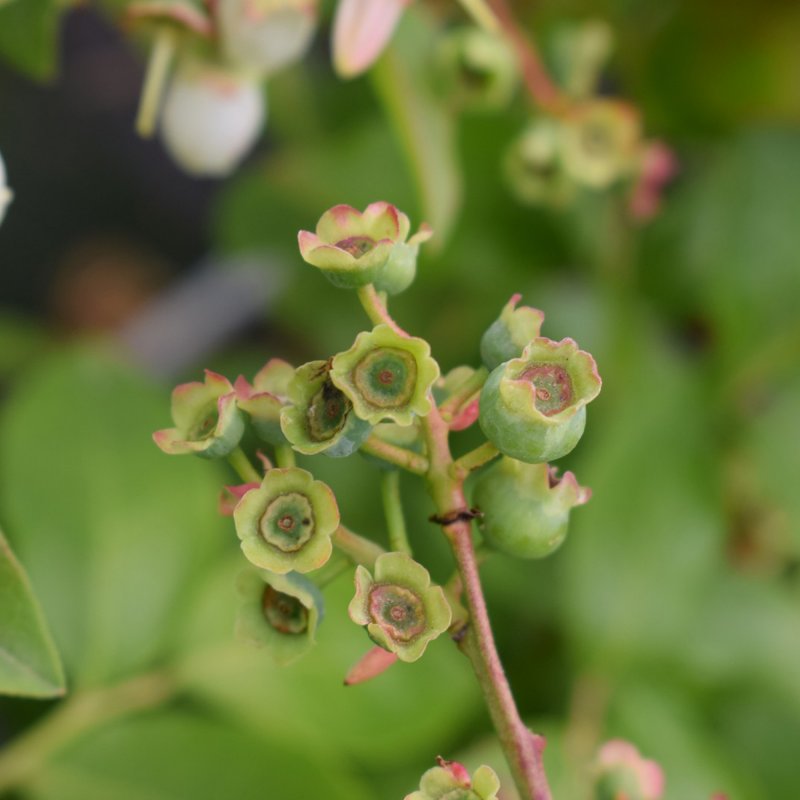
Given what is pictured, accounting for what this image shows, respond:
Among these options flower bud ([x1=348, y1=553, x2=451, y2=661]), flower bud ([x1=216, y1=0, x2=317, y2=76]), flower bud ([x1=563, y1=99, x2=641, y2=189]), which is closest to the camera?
flower bud ([x1=348, y1=553, x2=451, y2=661])

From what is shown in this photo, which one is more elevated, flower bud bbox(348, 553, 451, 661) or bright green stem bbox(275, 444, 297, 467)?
bright green stem bbox(275, 444, 297, 467)

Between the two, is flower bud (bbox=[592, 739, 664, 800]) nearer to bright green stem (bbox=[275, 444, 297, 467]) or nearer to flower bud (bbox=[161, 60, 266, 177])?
bright green stem (bbox=[275, 444, 297, 467])

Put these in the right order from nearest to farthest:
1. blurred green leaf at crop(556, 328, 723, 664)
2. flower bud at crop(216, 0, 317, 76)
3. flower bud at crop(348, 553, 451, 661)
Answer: flower bud at crop(348, 553, 451, 661) → flower bud at crop(216, 0, 317, 76) → blurred green leaf at crop(556, 328, 723, 664)

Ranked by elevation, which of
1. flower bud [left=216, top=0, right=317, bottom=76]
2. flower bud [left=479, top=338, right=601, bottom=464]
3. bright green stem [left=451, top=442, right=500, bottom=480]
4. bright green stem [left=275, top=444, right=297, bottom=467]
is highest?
flower bud [left=216, top=0, right=317, bottom=76]

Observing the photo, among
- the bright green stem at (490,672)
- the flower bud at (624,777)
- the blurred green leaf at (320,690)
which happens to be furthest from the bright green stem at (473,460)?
the blurred green leaf at (320,690)

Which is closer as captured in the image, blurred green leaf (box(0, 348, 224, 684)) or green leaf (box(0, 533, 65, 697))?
green leaf (box(0, 533, 65, 697))

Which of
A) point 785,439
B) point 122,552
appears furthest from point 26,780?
point 785,439

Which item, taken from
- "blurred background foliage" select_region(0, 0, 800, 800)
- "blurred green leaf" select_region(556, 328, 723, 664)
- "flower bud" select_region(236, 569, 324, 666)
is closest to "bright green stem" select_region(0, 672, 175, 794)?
"blurred background foliage" select_region(0, 0, 800, 800)

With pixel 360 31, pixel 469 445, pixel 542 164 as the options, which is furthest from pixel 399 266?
pixel 469 445
